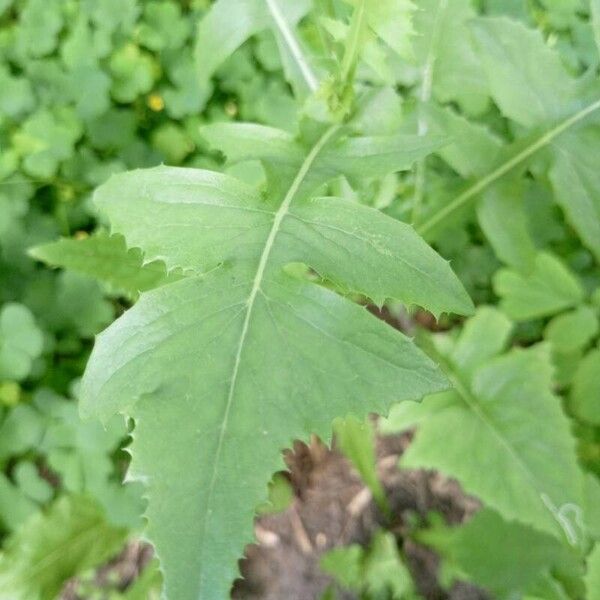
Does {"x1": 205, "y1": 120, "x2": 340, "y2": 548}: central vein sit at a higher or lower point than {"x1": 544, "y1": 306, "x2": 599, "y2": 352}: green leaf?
higher

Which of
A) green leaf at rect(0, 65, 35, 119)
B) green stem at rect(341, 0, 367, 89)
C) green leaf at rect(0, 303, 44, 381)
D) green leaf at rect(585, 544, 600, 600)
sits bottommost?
green leaf at rect(585, 544, 600, 600)

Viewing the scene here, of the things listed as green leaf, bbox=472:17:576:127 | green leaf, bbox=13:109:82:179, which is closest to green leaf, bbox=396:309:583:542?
green leaf, bbox=472:17:576:127

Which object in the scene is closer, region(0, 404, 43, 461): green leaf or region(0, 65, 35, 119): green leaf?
region(0, 404, 43, 461): green leaf

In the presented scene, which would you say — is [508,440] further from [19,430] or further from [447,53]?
[19,430]

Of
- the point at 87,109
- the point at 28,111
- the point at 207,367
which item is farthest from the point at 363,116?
the point at 28,111

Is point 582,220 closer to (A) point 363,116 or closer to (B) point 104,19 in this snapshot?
(A) point 363,116

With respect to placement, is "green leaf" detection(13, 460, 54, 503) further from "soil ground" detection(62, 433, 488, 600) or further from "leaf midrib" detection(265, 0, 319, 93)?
"leaf midrib" detection(265, 0, 319, 93)

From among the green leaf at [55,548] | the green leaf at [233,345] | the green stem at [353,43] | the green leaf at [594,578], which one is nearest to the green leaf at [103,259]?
the green leaf at [233,345]
